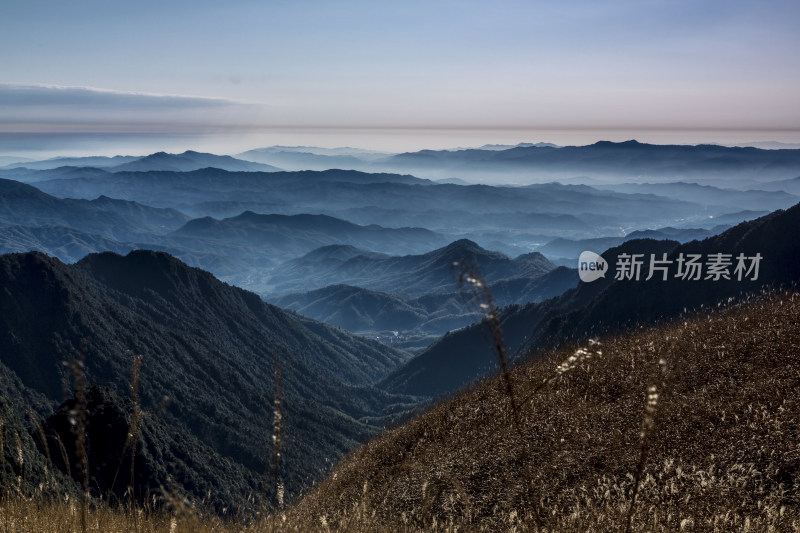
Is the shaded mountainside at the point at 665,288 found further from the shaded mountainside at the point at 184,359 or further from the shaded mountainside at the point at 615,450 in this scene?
the shaded mountainside at the point at 184,359

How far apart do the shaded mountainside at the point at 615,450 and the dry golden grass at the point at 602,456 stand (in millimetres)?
31

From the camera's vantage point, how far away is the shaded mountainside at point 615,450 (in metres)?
6.78

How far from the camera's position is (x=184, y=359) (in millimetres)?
112938

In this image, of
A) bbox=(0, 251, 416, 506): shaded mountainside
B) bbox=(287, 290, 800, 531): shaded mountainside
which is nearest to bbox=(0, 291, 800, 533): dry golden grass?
bbox=(287, 290, 800, 531): shaded mountainside

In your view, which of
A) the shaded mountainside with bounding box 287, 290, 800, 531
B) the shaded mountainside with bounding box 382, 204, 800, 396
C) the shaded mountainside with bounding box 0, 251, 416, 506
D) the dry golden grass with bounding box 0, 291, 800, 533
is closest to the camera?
the dry golden grass with bounding box 0, 291, 800, 533

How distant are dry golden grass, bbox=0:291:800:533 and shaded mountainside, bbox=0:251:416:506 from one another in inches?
972

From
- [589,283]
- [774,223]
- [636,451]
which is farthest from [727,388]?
[589,283]

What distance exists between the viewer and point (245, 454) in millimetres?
81750

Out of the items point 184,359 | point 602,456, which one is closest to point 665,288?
point 602,456

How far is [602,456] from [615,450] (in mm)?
237

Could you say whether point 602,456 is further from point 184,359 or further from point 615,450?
point 184,359

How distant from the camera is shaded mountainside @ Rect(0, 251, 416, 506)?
3179 inches

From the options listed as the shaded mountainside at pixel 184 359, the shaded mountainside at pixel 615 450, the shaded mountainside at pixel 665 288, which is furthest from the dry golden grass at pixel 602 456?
the shaded mountainside at pixel 184 359

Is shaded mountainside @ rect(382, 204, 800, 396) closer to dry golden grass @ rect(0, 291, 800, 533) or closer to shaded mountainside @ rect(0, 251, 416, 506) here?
dry golden grass @ rect(0, 291, 800, 533)
